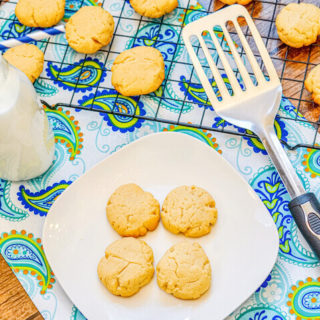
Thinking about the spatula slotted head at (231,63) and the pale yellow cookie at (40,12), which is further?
the pale yellow cookie at (40,12)

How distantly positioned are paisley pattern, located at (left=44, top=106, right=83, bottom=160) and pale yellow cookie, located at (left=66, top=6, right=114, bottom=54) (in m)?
0.16

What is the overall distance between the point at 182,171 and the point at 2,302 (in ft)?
1.50

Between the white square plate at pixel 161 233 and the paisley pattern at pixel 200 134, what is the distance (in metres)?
0.06

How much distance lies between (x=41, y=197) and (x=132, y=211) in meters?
0.23

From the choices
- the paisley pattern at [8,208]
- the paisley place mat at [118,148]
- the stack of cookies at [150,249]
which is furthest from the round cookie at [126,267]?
the paisley pattern at [8,208]

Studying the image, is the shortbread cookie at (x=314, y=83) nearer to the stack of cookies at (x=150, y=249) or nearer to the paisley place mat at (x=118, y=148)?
the paisley place mat at (x=118, y=148)

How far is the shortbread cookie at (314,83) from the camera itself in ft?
3.68

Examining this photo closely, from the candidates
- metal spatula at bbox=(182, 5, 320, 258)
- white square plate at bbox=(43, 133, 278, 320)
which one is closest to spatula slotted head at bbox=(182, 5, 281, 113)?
metal spatula at bbox=(182, 5, 320, 258)

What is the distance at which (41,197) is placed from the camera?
3.78 feet

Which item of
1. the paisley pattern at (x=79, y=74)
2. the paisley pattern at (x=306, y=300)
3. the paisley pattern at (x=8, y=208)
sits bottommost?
the paisley pattern at (x=306, y=300)

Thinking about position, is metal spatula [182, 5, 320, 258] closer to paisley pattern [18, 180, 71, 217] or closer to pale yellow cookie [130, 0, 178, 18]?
pale yellow cookie [130, 0, 178, 18]

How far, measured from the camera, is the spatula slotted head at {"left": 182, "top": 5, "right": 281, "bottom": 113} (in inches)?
44.2

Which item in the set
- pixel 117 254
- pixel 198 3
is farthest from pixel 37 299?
pixel 198 3

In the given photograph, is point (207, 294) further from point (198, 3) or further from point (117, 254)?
point (198, 3)
